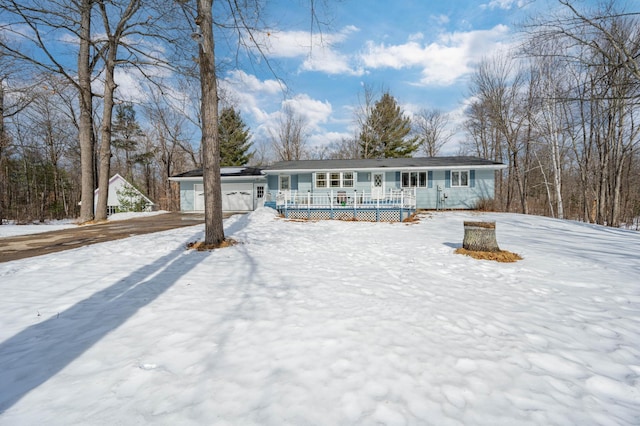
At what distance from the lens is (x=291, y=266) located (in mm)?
4746

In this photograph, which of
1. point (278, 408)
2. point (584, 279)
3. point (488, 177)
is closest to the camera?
point (278, 408)

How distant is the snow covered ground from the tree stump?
38.9 inches

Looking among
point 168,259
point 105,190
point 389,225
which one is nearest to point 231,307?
point 168,259

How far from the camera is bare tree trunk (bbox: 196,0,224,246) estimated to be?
5910 millimetres

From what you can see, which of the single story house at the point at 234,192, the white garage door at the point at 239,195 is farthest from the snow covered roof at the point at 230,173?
the white garage door at the point at 239,195

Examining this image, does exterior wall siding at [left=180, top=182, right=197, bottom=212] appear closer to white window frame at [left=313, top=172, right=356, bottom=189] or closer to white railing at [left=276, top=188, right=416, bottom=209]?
white railing at [left=276, top=188, right=416, bottom=209]

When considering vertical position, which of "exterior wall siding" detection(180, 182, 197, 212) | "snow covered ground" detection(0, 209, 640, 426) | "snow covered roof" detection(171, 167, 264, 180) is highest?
"snow covered roof" detection(171, 167, 264, 180)

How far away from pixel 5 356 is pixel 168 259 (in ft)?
9.90

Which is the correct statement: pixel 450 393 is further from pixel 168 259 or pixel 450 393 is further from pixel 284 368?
pixel 168 259

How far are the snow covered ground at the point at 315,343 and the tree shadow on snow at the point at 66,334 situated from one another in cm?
1

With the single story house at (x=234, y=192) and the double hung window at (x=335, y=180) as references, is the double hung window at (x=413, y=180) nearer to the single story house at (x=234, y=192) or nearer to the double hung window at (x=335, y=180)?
the double hung window at (x=335, y=180)

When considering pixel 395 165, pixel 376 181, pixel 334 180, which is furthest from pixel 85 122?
pixel 395 165

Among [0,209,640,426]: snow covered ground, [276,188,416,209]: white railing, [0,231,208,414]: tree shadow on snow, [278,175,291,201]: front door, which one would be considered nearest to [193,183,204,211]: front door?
[278,175,291,201]: front door

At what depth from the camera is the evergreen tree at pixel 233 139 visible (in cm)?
2656
